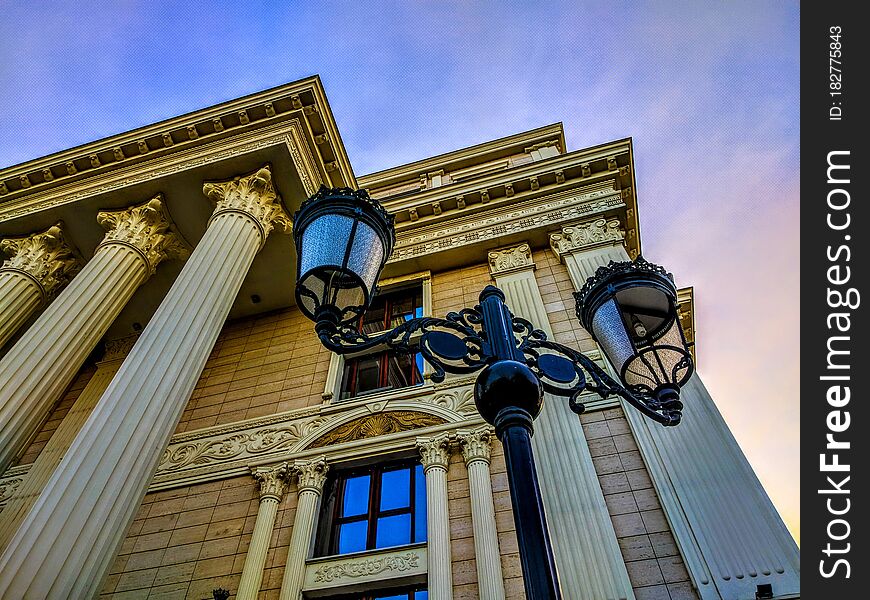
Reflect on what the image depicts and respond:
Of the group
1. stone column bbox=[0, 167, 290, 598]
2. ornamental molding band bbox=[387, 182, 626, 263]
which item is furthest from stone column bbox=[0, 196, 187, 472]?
ornamental molding band bbox=[387, 182, 626, 263]

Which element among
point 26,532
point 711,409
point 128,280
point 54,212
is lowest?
point 26,532

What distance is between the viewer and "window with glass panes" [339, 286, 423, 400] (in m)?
10.7

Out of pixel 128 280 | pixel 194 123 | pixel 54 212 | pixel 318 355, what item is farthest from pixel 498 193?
pixel 54 212

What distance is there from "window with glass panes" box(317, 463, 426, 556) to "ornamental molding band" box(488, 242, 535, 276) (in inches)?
195

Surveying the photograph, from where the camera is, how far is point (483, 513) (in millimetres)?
7441

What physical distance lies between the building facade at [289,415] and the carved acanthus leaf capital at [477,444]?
41mm

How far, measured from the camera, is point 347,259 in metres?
3.68

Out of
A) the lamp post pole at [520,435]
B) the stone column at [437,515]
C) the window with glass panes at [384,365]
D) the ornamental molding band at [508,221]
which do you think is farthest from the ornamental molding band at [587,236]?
the lamp post pole at [520,435]

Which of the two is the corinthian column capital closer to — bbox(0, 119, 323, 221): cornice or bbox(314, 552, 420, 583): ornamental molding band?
bbox(0, 119, 323, 221): cornice

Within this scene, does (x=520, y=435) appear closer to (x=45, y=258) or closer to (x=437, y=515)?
(x=437, y=515)

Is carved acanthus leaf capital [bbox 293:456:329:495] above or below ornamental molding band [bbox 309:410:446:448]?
below
